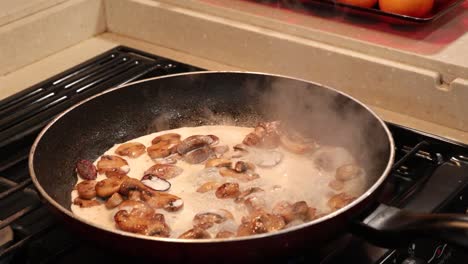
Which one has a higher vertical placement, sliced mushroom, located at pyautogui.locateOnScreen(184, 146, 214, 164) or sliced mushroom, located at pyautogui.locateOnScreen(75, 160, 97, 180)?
sliced mushroom, located at pyautogui.locateOnScreen(184, 146, 214, 164)

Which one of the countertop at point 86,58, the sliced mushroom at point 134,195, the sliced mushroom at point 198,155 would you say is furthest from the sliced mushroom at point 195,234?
the countertop at point 86,58

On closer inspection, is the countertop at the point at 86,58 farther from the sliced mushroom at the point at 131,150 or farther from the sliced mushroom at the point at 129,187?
the sliced mushroom at the point at 129,187

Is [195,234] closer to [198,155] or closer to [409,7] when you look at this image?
[198,155]

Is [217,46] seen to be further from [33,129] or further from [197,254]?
[197,254]

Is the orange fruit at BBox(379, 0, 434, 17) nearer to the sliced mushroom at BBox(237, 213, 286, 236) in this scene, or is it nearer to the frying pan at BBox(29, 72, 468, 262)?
the frying pan at BBox(29, 72, 468, 262)

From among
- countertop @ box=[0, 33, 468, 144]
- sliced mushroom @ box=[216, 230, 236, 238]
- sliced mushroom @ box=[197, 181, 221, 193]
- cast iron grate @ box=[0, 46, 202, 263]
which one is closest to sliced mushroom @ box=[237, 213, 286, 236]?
sliced mushroom @ box=[216, 230, 236, 238]

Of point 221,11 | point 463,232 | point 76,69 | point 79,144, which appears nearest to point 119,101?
point 79,144

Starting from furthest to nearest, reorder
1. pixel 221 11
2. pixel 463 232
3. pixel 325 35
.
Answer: pixel 221 11 < pixel 325 35 < pixel 463 232
